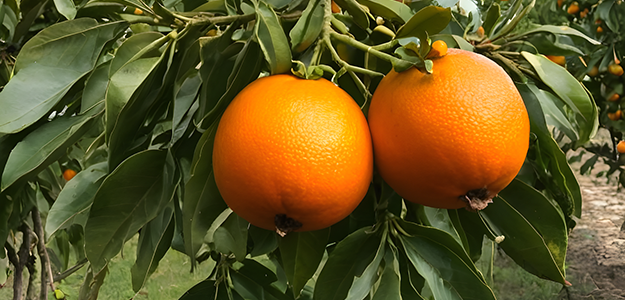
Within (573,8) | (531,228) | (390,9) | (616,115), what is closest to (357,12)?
(390,9)

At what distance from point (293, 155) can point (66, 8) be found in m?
0.40

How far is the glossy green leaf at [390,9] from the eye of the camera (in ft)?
1.89

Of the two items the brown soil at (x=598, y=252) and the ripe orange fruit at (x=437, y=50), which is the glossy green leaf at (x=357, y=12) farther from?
the brown soil at (x=598, y=252)

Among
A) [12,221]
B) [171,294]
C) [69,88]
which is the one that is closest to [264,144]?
[69,88]

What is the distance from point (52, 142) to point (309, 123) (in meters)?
0.30

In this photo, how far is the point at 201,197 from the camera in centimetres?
53

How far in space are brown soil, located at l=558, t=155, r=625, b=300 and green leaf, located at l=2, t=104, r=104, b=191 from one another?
6.45ft

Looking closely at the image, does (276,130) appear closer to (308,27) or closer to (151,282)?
(308,27)

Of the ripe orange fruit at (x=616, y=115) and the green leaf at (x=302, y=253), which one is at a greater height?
the green leaf at (x=302, y=253)

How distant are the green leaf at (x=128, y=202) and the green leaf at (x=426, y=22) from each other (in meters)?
0.28

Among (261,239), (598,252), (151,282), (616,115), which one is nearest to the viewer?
(261,239)

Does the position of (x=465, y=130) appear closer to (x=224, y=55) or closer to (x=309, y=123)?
(x=309, y=123)

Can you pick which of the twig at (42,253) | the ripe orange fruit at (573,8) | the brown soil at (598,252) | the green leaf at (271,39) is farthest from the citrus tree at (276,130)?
the ripe orange fruit at (573,8)

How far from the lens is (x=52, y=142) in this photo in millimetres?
543
